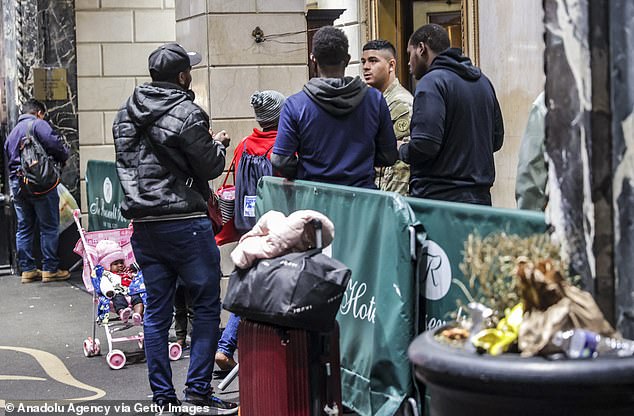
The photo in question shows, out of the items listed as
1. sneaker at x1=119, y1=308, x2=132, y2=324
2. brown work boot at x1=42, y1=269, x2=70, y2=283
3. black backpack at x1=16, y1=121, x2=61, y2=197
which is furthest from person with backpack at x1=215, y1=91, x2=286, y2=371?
brown work boot at x1=42, y1=269, x2=70, y2=283

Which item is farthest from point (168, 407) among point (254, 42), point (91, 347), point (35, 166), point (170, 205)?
point (35, 166)

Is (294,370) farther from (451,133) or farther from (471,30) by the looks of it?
(471,30)

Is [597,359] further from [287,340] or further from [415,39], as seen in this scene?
[415,39]

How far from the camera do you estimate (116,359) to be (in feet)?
26.4

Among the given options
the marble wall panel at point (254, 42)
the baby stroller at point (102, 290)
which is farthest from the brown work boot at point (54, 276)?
the marble wall panel at point (254, 42)

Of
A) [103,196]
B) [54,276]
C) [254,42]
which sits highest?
[254,42]

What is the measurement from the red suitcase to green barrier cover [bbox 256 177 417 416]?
0.94 ft

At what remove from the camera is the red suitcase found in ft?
17.8

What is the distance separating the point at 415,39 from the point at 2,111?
8.38 meters

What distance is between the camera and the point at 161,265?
21.4 feet

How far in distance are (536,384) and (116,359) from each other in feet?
17.5

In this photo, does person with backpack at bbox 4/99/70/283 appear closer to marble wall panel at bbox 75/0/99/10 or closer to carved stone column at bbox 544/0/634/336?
marble wall panel at bbox 75/0/99/10

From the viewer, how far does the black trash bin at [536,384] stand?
10.2ft

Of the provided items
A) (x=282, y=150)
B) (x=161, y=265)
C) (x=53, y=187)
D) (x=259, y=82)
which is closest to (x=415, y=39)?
(x=282, y=150)
